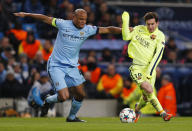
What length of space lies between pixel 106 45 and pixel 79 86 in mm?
7968

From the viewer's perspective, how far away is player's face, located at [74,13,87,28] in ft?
40.3

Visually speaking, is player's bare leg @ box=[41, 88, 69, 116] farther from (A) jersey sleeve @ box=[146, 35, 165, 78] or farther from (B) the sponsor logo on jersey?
(B) the sponsor logo on jersey

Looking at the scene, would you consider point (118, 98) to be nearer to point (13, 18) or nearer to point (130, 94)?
point (130, 94)

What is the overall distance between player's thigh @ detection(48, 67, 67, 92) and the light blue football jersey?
0.14 metres

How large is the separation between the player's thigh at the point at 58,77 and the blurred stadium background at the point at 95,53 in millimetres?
4762

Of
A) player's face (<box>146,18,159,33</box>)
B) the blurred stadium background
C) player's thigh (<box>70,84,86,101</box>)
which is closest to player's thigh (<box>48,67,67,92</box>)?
player's thigh (<box>70,84,86,101</box>)

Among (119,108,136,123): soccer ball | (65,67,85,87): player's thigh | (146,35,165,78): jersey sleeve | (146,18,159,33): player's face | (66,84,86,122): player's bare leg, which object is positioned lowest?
(119,108,136,123): soccer ball

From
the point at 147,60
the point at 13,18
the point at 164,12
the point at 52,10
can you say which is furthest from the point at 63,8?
the point at 147,60

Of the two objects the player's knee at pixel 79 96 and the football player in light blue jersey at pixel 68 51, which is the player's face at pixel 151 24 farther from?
the player's knee at pixel 79 96

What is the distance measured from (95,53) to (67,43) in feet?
25.4

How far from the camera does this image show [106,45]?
20422mm

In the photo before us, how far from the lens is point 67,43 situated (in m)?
12.5

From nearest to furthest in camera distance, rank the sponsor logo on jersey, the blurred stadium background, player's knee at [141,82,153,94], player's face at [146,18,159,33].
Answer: player's knee at [141,82,153,94] → player's face at [146,18,159,33] → the sponsor logo on jersey → the blurred stadium background

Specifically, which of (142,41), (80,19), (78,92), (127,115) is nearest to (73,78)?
(78,92)
